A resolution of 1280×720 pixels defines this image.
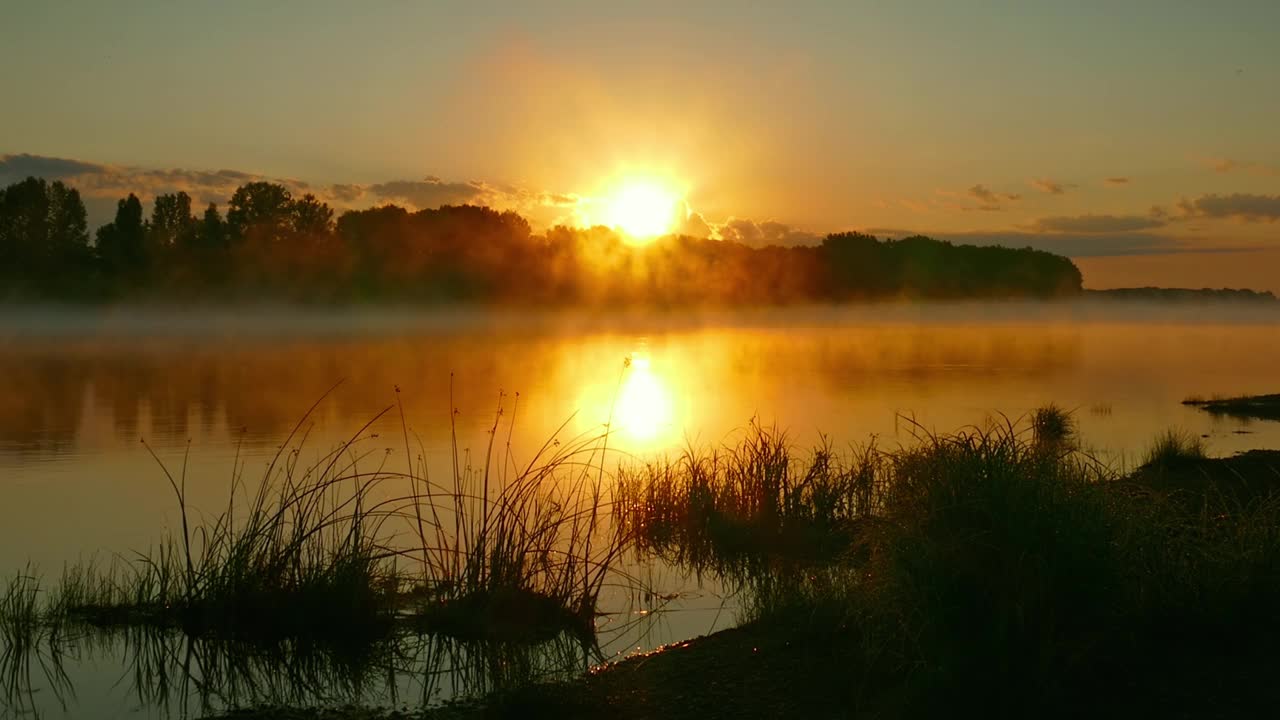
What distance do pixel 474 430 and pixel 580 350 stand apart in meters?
37.4

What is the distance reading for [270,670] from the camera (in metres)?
6.14

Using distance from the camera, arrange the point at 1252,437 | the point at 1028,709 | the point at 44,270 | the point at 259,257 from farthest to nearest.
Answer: the point at 259,257 < the point at 44,270 < the point at 1252,437 < the point at 1028,709

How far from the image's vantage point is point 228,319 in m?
108

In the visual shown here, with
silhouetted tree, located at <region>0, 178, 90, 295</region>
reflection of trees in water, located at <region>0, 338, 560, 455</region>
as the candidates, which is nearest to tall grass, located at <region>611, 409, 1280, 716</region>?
reflection of trees in water, located at <region>0, 338, 560, 455</region>

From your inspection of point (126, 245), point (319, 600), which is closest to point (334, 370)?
point (319, 600)

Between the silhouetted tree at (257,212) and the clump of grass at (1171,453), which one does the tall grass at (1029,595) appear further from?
the silhouetted tree at (257,212)

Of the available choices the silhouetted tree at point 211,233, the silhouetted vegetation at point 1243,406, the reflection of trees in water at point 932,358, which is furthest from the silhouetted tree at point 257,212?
the silhouetted vegetation at point 1243,406

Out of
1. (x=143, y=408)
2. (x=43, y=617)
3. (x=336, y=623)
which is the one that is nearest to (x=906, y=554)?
(x=336, y=623)

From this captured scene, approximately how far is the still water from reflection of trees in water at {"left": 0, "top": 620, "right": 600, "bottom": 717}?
9 cm

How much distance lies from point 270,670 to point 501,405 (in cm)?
920

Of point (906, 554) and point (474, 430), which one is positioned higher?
point (906, 554)

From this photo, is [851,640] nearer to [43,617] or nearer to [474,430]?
[43,617]

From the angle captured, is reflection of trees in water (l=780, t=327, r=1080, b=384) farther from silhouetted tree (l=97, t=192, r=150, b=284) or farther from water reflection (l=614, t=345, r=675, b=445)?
silhouetted tree (l=97, t=192, r=150, b=284)

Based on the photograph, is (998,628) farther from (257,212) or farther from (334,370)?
(257,212)
